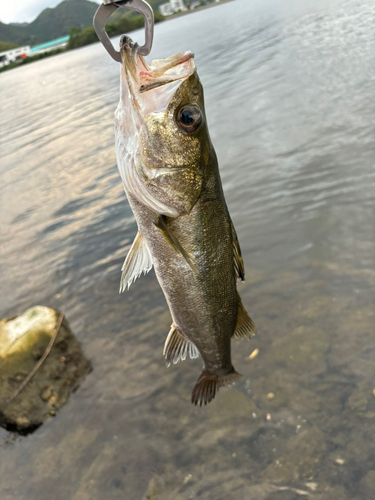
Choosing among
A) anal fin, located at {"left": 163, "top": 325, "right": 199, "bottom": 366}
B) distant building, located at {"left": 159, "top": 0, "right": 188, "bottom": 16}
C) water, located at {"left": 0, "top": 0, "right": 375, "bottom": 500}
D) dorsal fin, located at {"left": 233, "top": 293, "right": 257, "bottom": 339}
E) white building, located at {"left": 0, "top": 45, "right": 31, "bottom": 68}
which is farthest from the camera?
distant building, located at {"left": 159, "top": 0, "right": 188, "bottom": 16}

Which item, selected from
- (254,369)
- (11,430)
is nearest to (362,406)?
(254,369)

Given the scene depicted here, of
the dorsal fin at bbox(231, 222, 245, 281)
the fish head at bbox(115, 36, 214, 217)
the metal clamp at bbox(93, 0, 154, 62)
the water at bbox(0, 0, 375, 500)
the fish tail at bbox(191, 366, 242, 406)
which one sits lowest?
the water at bbox(0, 0, 375, 500)

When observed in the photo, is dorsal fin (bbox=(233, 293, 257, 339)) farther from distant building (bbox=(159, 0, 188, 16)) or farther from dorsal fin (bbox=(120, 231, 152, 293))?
distant building (bbox=(159, 0, 188, 16))

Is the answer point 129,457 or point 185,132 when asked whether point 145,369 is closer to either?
point 129,457

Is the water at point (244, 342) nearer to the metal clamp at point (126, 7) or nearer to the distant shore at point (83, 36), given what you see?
the metal clamp at point (126, 7)

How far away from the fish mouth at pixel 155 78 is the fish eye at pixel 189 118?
0.10 meters

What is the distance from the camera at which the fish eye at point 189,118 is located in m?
2.21

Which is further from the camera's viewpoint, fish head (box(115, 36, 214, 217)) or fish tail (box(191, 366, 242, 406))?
fish tail (box(191, 366, 242, 406))

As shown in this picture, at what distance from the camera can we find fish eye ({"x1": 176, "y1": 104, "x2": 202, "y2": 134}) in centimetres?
221

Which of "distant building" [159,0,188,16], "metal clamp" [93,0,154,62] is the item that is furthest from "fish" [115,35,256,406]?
"distant building" [159,0,188,16]

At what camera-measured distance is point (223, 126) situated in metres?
13.5

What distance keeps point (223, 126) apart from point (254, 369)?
1022 cm

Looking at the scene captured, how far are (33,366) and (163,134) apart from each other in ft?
13.5

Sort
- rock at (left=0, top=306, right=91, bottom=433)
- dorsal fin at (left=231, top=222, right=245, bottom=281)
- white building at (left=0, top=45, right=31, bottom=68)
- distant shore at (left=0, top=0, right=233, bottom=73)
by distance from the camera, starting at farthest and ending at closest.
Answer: white building at (left=0, top=45, right=31, bottom=68) < distant shore at (left=0, top=0, right=233, bottom=73) < rock at (left=0, top=306, right=91, bottom=433) < dorsal fin at (left=231, top=222, right=245, bottom=281)
